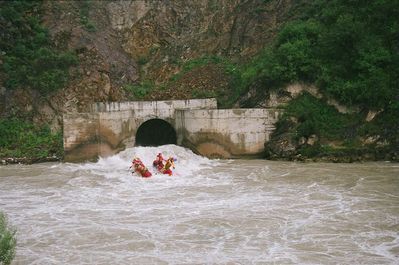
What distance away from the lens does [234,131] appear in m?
21.9

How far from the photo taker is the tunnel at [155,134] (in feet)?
85.5

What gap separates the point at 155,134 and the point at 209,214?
1437 centimetres

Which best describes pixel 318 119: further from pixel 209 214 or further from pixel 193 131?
pixel 209 214

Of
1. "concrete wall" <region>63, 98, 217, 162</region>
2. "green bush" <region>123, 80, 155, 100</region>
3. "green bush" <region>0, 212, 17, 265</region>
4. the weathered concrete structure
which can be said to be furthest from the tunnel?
"green bush" <region>0, 212, 17, 265</region>

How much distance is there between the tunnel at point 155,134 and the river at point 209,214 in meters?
6.48

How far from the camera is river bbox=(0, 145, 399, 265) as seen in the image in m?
9.81

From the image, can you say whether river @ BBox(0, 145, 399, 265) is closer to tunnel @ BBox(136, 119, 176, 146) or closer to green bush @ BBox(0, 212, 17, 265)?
green bush @ BBox(0, 212, 17, 265)

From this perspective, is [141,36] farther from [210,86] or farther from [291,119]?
[291,119]

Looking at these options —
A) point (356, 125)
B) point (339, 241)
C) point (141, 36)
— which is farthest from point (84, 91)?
point (339, 241)

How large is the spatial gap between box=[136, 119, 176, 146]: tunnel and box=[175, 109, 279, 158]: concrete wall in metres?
4.02

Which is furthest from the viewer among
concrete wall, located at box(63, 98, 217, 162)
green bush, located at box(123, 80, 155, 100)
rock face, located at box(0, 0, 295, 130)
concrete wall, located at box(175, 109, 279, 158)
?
green bush, located at box(123, 80, 155, 100)

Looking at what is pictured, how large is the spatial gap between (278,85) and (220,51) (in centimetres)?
625

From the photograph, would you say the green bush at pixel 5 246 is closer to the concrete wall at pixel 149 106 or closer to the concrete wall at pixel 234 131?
the concrete wall at pixel 234 131

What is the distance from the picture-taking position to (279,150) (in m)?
21.2
